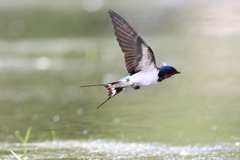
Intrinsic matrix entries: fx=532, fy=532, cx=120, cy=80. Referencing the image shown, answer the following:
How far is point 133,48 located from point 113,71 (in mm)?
5892

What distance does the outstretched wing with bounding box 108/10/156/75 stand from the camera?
407 centimetres

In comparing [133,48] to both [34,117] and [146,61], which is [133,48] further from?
[34,117]

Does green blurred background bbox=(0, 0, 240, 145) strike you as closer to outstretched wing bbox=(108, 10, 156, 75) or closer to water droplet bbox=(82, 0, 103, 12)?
water droplet bbox=(82, 0, 103, 12)

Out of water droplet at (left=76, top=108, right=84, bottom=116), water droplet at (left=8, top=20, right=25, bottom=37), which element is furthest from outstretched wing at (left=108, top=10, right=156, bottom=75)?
water droplet at (left=8, top=20, right=25, bottom=37)

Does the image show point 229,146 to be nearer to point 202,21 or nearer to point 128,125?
point 128,125

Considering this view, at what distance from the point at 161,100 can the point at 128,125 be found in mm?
1643

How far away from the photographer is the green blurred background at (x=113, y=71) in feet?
20.1

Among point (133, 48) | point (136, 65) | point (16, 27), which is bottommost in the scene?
point (136, 65)

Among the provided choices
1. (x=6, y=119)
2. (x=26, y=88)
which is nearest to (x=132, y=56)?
(x=6, y=119)

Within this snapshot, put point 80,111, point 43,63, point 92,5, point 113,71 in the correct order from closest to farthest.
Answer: point 80,111 → point 113,71 → point 43,63 → point 92,5

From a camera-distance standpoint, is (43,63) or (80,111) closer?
(80,111)

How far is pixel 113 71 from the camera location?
10.0 m

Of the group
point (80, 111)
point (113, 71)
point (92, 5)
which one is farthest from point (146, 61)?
point (92, 5)

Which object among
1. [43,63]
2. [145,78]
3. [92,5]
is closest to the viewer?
[145,78]
